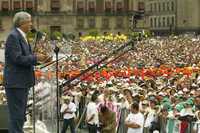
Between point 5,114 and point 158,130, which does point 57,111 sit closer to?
point 5,114

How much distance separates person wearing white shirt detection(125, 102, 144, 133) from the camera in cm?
1573

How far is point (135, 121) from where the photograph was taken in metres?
15.8

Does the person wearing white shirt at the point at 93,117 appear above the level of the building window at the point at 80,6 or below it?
below

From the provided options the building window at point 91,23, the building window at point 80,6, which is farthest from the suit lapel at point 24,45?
the building window at point 80,6

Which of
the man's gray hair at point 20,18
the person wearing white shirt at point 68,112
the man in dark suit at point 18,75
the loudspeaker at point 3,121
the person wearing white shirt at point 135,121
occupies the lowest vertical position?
the person wearing white shirt at point 68,112

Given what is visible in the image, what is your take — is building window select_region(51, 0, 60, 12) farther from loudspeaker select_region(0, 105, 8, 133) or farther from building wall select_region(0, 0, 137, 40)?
loudspeaker select_region(0, 105, 8, 133)

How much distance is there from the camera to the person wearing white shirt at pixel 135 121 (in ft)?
51.6

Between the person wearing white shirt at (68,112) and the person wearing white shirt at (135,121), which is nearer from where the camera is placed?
the person wearing white shirt at (135,121)

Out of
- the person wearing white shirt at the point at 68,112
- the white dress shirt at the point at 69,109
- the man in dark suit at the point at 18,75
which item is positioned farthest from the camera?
the white dress shirt at the point at 69,109

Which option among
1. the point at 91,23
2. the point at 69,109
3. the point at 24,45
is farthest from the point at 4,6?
the point at 24,45

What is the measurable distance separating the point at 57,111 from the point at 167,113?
15.7 feet

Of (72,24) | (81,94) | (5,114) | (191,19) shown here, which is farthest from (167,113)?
(191,19)

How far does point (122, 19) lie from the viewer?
129000mm

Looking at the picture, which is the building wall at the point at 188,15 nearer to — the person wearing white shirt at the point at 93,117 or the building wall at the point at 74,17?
the building wall at the point at 74,17
